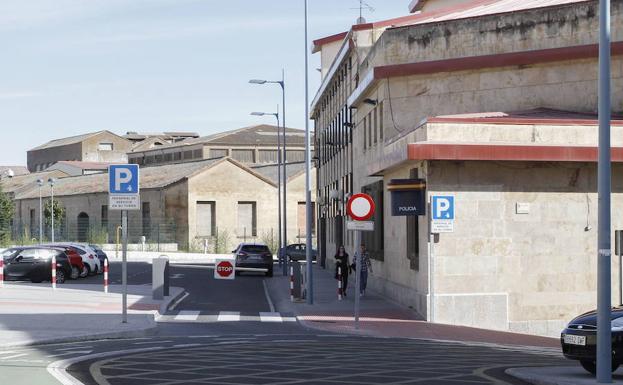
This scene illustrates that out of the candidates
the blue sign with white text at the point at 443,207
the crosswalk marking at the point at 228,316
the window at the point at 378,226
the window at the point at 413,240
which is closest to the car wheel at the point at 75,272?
the window at the point at 378,226

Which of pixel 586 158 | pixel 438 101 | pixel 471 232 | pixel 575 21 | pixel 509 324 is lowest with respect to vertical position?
pixel 509 324

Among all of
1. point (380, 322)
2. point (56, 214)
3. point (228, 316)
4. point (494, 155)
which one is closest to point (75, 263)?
point (228, 316)

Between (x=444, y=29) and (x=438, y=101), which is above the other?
(x=444, y=29)

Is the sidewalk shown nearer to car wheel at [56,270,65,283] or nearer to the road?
the road

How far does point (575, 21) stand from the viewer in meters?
32.9

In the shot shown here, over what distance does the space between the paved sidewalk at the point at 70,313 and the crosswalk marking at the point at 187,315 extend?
0.63m

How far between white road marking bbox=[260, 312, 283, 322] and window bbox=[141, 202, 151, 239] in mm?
57968

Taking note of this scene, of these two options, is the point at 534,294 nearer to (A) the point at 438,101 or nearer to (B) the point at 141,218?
(A) the point at 438,101

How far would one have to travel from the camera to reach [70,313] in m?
26.6

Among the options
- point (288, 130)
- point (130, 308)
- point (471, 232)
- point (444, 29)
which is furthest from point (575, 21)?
point (288, 130)

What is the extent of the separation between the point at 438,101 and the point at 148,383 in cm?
2241

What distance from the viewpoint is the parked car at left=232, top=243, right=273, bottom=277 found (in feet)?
172

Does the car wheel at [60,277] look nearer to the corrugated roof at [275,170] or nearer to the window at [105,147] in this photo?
the corrugated roof at [275,170]

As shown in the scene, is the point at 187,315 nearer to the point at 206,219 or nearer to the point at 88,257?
the point at 88,257
